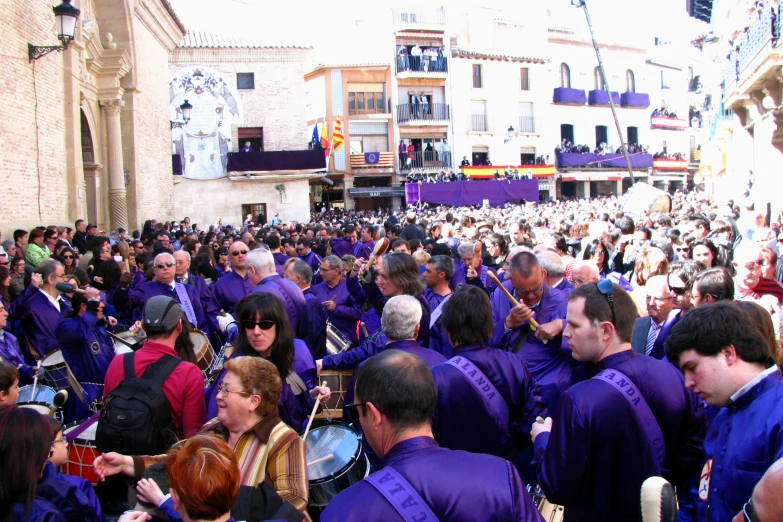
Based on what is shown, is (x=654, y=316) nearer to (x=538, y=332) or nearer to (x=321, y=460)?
(x=538, y=332)

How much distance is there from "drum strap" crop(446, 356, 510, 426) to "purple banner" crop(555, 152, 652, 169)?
41.9m

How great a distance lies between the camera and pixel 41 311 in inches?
247

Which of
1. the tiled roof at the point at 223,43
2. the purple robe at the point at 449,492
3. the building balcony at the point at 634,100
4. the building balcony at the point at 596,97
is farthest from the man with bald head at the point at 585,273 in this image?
the building balcony at the point at 634,100

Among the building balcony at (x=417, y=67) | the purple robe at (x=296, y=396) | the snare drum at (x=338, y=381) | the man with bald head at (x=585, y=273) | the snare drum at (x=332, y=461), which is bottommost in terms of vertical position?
the snare drum at (x=332, y=461)

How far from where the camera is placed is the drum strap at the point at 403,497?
79.7 inches

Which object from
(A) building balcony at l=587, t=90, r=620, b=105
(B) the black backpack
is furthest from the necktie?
(A) building balcony at l=587, t=90, r=620, b=105

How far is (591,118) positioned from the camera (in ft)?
154

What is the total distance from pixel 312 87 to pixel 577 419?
3998 centimetres

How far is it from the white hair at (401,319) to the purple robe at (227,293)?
3298 millimetres

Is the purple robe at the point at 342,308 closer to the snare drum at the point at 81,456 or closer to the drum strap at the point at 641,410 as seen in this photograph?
the snare drum at the point at 81,456

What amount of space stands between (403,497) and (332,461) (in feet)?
5.29

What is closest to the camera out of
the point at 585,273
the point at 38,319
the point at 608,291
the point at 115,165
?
the point at 608,291

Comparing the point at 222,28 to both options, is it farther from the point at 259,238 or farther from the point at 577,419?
the point at 577,419

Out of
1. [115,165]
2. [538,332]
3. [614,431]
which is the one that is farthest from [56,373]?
[115,165]
